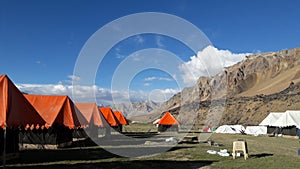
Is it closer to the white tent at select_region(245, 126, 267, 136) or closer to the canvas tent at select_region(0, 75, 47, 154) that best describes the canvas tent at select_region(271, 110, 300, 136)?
the white tent at select_region(245, 126, 267, 136)

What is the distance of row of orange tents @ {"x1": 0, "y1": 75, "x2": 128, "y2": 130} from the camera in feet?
36.6

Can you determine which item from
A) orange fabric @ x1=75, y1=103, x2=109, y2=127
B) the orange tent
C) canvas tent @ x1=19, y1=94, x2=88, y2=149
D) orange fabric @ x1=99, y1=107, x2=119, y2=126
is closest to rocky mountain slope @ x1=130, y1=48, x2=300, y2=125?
orange fabric @ x1=99, y1=107, x2=119, y2=126

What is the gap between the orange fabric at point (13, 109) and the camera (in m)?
10.8

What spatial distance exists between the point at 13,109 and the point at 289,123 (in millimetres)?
44776

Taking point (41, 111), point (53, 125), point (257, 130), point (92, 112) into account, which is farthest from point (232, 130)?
point (41, 111)

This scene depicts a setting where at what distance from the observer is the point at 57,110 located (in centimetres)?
2419

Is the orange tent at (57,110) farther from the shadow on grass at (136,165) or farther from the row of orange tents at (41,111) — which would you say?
the shadow on grass at (136,165)

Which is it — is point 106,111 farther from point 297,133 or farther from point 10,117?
point 10,117

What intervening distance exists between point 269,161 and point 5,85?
1559cm

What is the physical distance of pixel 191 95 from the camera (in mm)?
199750

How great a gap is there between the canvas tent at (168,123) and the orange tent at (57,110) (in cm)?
3199

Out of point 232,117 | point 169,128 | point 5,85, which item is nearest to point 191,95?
point 232,117

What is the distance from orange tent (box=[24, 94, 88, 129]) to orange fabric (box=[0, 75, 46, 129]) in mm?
10714

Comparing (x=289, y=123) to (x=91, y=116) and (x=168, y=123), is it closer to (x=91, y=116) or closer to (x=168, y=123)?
(x=168, y=123)
